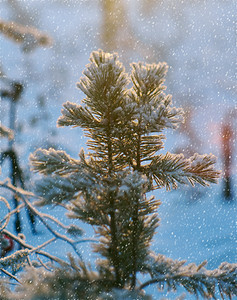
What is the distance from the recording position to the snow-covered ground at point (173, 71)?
7.23 meters

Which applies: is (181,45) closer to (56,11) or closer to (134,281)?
(56,11)

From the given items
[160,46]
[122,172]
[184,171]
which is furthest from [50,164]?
[160,46]

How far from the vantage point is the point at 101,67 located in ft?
3.86

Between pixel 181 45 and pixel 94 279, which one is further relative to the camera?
pixel 181 45

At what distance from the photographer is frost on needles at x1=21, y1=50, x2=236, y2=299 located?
1194mm

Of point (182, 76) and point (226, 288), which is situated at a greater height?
point (182, 76)

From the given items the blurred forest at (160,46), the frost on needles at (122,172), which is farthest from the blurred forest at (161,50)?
the frost on needles at (122,172)

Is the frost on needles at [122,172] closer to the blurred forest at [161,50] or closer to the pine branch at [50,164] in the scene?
the pine branch at [50,164]

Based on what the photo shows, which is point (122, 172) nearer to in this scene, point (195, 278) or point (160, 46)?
point (195, 278)

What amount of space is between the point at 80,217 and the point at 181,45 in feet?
42.3

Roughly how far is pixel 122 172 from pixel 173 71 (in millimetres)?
11008

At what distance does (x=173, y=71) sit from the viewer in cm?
1154

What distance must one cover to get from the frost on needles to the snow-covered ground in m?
4.60

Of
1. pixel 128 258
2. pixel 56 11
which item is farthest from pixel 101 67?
pixel 56 11
